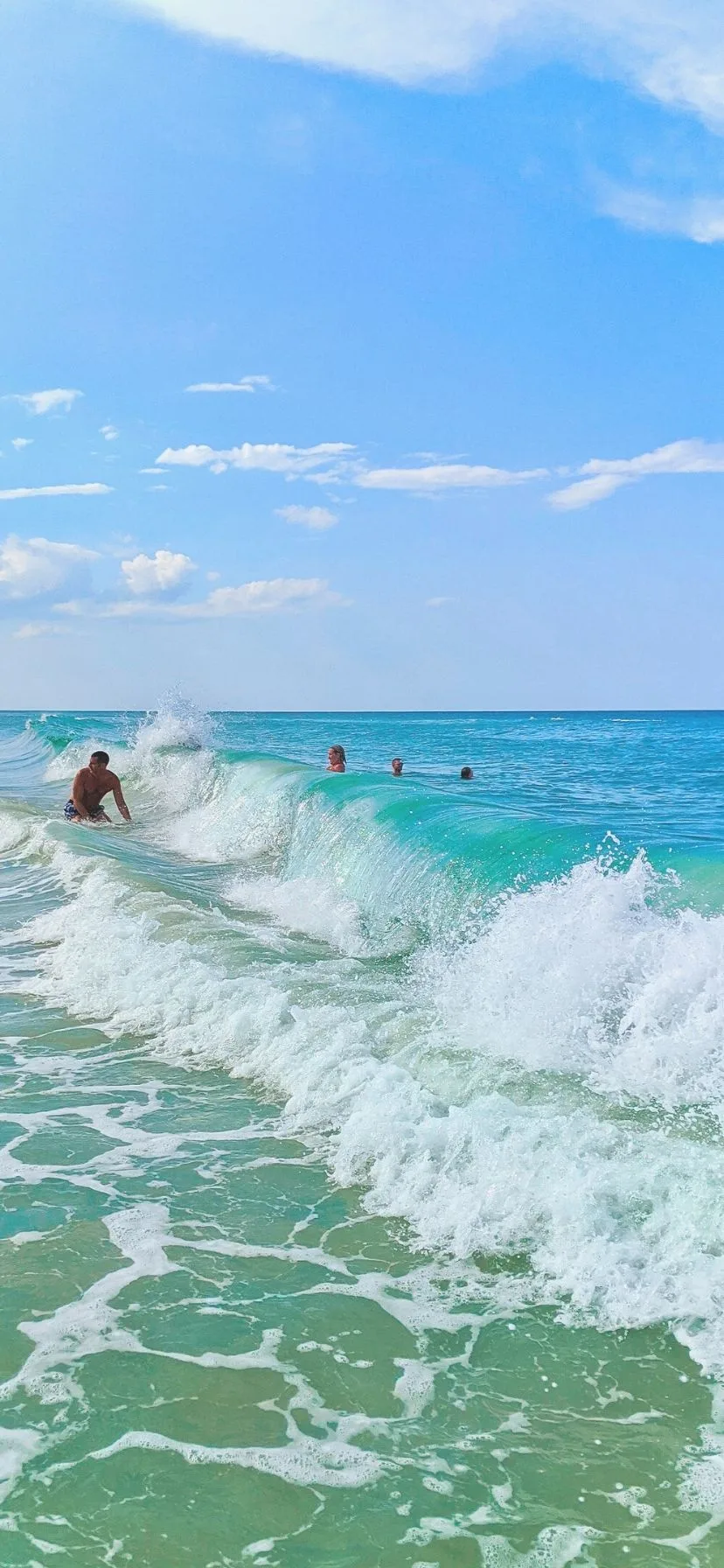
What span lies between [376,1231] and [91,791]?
16258mm

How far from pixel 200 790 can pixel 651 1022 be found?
18761mm

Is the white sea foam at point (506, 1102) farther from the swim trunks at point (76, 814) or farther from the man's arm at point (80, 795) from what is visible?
the swim trunks at point (76, 814)

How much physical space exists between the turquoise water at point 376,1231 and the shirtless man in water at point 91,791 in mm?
8597

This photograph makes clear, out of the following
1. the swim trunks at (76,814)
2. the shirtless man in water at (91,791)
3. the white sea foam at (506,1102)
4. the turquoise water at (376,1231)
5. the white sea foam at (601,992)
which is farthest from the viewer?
the swim trunks at (76,814)

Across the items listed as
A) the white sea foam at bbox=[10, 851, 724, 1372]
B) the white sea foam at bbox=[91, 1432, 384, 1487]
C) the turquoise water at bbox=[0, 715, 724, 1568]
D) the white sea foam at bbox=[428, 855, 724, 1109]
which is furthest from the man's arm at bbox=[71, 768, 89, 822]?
the white sea foam at bbox=[91, 1432, 384, 1487]

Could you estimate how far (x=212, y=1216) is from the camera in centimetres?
490

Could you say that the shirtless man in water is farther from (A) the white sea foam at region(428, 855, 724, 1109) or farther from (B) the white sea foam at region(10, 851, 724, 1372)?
(A) the white sea foam at region(428, 855, 724, 1109)

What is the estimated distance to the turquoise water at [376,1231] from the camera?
3.08 m

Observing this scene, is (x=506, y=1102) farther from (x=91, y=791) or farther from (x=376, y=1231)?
(x=91, y=791)

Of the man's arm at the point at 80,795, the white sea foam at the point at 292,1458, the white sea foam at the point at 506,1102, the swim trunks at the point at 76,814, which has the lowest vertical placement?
the white sea foam at the point at 292,1458

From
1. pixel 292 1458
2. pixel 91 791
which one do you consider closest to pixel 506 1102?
pixel 292 1458

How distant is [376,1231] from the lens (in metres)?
4.80

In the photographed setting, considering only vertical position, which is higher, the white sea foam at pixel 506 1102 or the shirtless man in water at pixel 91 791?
the shirtless man in water at pixel 91 791

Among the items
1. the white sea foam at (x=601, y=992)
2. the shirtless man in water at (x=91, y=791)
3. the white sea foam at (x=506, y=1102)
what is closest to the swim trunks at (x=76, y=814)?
the shirtless man in water at (x=91, y=791)
